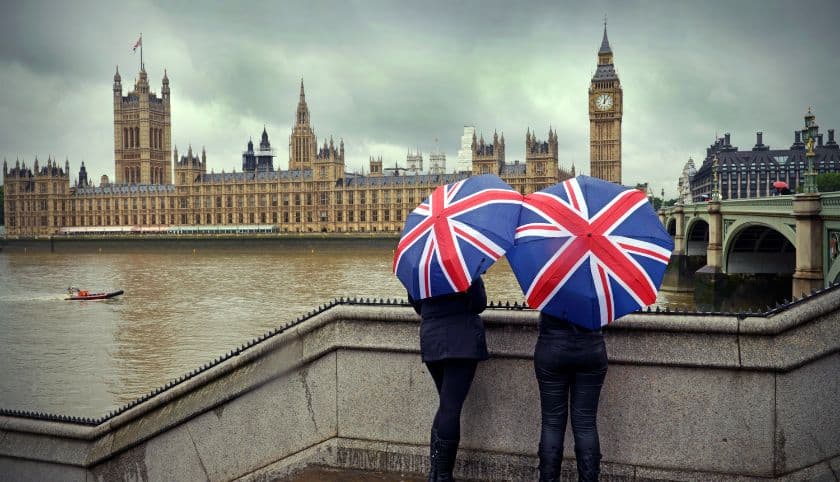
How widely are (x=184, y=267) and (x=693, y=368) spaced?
1927 inches

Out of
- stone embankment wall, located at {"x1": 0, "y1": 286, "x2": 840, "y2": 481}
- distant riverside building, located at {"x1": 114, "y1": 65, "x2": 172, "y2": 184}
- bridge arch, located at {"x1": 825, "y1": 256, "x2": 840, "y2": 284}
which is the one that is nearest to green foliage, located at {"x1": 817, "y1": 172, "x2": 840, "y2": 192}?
bridge arch, located at {"x1": 825, "y1": 256, "x2": 840, "y2": 284}

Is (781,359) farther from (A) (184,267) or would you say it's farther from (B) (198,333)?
(A) (184,267)

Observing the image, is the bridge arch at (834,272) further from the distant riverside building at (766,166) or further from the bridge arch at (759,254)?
the distant riverside building at (766,166)

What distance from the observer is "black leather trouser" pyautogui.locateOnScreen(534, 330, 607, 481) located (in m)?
4.02

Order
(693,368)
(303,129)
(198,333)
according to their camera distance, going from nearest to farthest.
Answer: (693,368) → (198,333) → (303,129)

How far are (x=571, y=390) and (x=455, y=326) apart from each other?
752 mm

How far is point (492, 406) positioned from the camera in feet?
16.1

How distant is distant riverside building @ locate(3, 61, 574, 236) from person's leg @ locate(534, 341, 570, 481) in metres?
75.2

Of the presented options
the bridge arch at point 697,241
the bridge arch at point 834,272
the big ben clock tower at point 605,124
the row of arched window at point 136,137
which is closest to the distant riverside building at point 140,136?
the row of arched window at point 136,137

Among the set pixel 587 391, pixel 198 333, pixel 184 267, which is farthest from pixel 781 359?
pixel 184 267

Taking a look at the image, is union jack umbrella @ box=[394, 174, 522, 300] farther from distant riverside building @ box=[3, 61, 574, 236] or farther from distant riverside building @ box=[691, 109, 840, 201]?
distant riverside building @ box=[691, 109, 840, 201]

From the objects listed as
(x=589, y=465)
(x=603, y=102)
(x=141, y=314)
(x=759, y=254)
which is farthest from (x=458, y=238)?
(x=603, y=102)

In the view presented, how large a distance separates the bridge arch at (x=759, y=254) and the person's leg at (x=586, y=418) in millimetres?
23130

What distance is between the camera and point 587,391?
162 inches
